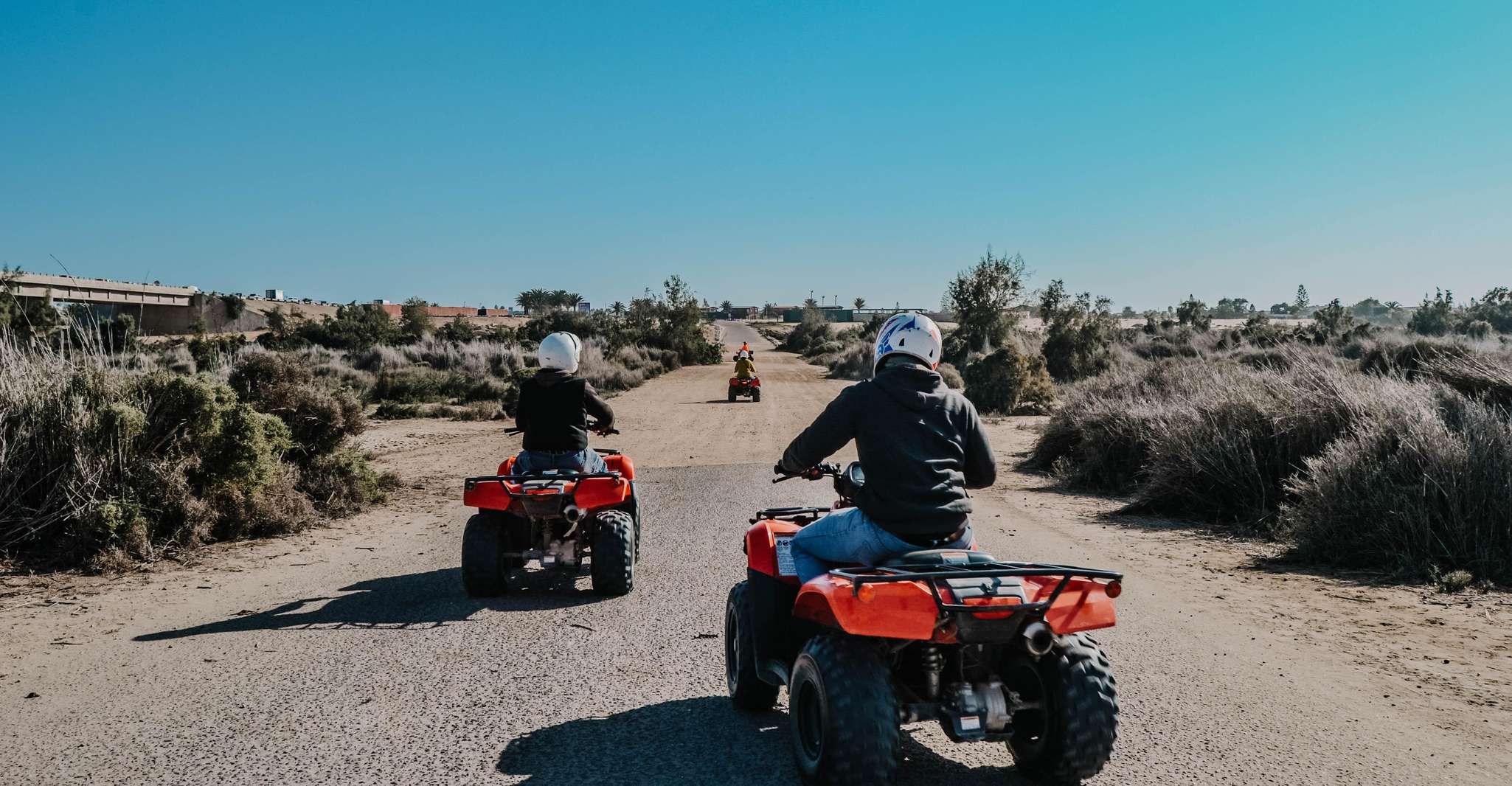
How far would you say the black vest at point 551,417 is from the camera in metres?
8.13

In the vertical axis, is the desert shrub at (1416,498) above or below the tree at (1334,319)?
below

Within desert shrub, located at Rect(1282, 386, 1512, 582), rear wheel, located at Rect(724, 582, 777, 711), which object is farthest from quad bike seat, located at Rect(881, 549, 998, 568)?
desert shrub, located at Rect(1282, 386, 1512, 582)

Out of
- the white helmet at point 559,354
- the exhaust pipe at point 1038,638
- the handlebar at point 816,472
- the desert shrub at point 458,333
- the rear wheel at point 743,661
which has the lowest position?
the rear wheel at point 743,661

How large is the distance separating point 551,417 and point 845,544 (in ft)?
14.2

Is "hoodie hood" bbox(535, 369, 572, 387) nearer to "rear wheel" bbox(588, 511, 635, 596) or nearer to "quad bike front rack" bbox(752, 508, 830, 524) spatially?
"rear wheel" bbox(588, 511, 635, 596)

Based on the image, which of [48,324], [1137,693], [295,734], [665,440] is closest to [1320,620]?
[1137,693]

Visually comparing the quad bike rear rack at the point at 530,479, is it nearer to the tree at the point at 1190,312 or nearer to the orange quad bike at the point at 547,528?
the orange quad bike at the point at 547,528

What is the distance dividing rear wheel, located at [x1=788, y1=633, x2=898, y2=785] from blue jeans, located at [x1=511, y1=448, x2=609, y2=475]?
4515 mm

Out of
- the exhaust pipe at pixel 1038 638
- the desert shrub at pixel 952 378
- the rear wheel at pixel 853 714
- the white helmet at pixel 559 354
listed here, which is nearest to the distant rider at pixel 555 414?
the white helmet at pixel 559 354

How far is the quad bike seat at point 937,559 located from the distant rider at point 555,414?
4.44m

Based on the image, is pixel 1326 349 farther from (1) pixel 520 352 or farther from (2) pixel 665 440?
(1) pixel 520 352

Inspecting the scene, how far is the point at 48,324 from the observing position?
824 inches

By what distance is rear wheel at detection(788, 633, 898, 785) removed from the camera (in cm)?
364

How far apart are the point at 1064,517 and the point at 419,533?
7.14m
